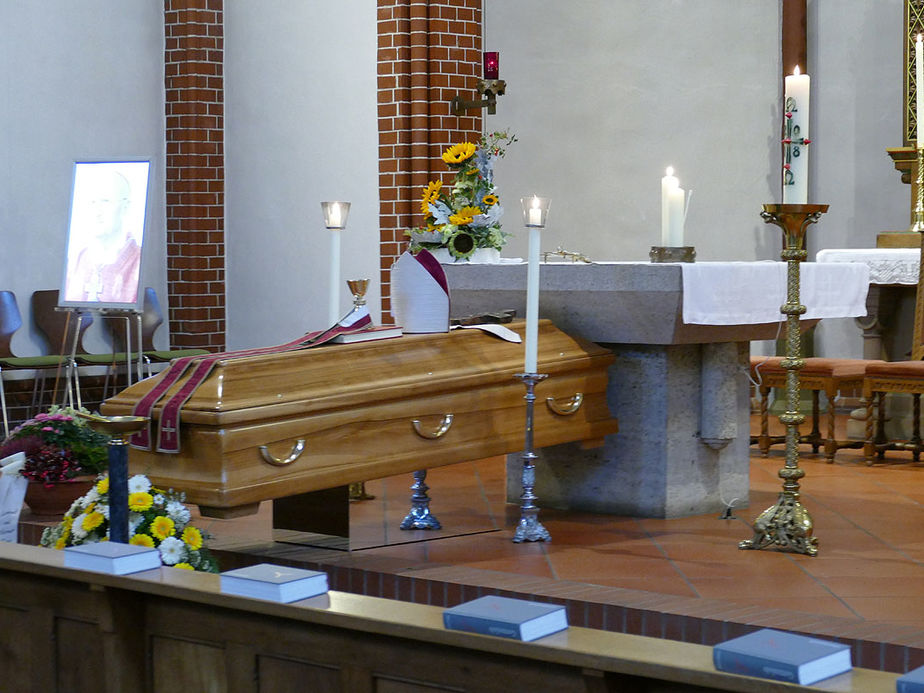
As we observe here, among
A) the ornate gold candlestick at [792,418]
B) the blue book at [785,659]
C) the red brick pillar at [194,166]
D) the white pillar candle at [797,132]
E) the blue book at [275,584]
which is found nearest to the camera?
the blue book at [785,659]

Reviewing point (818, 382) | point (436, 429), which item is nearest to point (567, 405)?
point (436, 429)

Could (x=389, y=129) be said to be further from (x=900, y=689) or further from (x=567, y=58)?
(x=900, y=689)

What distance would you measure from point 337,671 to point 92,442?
326 cm

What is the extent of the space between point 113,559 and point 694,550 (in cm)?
258

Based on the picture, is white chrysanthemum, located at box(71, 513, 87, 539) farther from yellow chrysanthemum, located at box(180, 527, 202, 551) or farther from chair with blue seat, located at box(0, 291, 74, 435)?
chair with blue seat, located at box(0, 291, 74, 435)

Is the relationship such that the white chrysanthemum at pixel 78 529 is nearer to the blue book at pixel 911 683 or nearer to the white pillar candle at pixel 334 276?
the white pillar candle at pixel 334 276

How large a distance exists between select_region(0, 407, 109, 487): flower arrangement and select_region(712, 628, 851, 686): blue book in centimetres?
370

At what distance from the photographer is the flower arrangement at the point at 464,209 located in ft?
18.1

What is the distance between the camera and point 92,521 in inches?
146

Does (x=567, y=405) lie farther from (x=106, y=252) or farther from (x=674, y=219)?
A: (x=106, y=252)

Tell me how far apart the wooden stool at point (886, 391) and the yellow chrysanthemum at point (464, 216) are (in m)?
2.16

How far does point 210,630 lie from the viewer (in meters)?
2.47

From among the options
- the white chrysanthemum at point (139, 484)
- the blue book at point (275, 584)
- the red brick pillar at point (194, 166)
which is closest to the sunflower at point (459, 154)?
the white chrysanthemum at point (139, 484)

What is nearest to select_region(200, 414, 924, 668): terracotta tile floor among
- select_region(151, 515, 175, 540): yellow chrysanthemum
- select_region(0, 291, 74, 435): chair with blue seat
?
select_region(151, 515, 175, 540): yellow chrysanthemum
